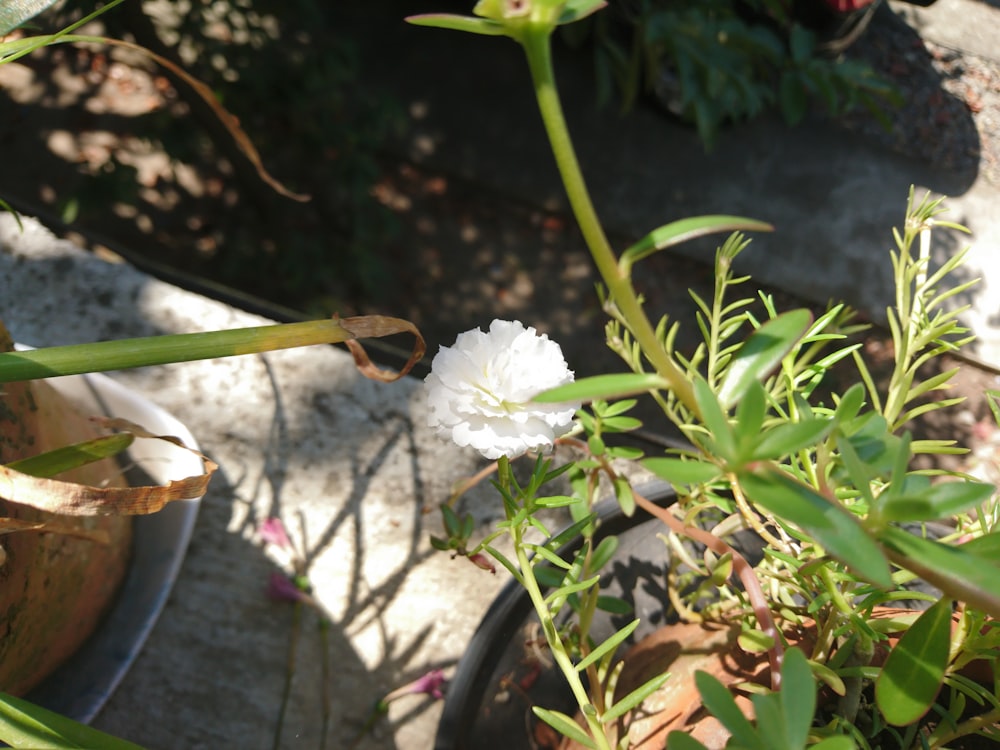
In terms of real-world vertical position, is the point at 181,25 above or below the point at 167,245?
above

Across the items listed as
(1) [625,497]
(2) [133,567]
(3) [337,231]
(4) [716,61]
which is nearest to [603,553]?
(1) [625,497]

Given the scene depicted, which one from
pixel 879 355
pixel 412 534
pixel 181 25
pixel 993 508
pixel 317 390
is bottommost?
pixel 879 355

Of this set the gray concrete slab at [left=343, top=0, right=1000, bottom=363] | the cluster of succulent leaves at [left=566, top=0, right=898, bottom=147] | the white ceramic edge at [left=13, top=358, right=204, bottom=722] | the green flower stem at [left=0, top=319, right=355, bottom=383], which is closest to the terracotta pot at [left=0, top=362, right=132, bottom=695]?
the white ceramic edge at [left=13, top=358, right=204, bottom=722]

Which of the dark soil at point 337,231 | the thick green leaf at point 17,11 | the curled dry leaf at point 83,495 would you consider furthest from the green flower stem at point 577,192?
the dark soil at point 337,231

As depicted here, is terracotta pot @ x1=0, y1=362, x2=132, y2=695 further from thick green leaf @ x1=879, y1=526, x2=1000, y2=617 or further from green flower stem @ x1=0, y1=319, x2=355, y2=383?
thick green leaf @ x1=879, y1=526, x2=1000, y2=617

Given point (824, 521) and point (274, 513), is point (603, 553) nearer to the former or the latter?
point (824, 521)

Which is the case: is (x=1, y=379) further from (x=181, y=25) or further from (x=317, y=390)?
(x=181, y=25)

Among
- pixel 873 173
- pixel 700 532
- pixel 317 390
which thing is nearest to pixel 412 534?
pixel 317 390
